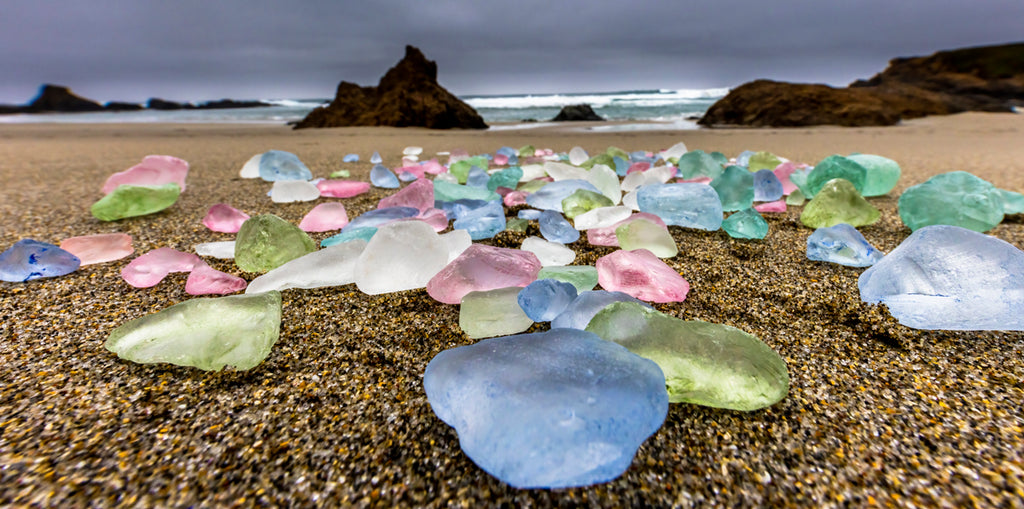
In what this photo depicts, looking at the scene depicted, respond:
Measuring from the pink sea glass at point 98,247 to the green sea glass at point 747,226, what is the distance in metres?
1.52

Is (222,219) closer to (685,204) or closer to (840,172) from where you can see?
(685,204)

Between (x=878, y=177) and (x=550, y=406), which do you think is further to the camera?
(x=878, y=177)

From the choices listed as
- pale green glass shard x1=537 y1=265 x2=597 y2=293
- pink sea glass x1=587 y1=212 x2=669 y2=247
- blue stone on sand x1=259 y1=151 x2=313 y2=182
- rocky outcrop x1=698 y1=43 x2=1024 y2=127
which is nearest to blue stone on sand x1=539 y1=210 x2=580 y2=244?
pink sea glass x1=587 y1=212 x2=669 y2=247

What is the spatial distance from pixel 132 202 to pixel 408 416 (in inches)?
55.1

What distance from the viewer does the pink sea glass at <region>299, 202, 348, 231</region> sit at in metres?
1.32

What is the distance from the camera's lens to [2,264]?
34.9 inches

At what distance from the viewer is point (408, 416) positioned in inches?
20.9

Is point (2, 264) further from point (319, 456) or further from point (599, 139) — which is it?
point (599, 139)

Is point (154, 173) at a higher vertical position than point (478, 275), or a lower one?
higher

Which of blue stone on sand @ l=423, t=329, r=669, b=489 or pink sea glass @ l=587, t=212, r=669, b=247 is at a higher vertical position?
pink sea glass @ l=587, t=212, r=669, b=247

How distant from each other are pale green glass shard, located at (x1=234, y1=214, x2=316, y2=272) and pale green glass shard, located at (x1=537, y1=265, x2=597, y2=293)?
0.57 metres

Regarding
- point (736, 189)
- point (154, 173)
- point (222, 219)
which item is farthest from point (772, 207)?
point (154, 173)

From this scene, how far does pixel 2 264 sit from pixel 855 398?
4.85ft

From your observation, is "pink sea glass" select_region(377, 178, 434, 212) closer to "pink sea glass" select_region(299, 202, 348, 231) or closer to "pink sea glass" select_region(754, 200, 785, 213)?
"pink sea glass" select_region(299, 202, 348, 231)
